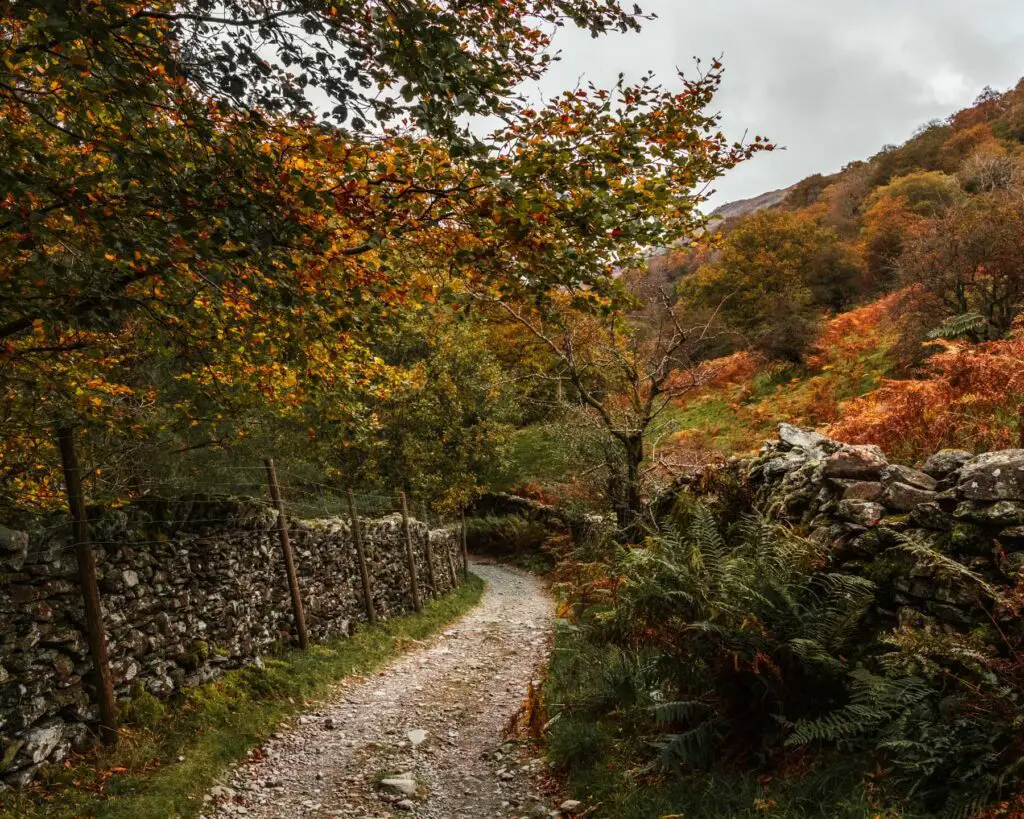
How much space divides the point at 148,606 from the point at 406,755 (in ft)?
11.3

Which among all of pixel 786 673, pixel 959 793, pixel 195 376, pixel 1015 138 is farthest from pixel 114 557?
pixel 1015 138

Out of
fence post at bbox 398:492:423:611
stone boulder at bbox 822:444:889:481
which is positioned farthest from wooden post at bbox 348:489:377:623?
stone boulder at bbox 822:444:889:481

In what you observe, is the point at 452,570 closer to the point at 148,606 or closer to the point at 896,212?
the point at 148,606

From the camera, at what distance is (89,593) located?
6.04m

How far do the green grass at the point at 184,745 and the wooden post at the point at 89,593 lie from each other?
0.89ft

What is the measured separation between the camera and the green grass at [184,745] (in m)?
5.00

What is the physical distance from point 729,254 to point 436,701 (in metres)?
25.1

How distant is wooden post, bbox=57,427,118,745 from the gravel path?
52.7 inches

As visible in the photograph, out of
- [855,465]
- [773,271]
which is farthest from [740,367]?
[855,465]

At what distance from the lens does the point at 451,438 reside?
65.3 feet

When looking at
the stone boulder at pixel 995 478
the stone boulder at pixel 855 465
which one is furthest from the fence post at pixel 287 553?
the stone boulder at pixel 995 478

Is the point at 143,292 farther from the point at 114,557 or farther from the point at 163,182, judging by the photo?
the point at 114,557

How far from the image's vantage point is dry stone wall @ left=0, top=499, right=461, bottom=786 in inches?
213

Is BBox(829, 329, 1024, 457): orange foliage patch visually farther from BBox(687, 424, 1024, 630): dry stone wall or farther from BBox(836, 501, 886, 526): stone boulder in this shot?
BBox(836, 501, 886, 526): stone boulder
